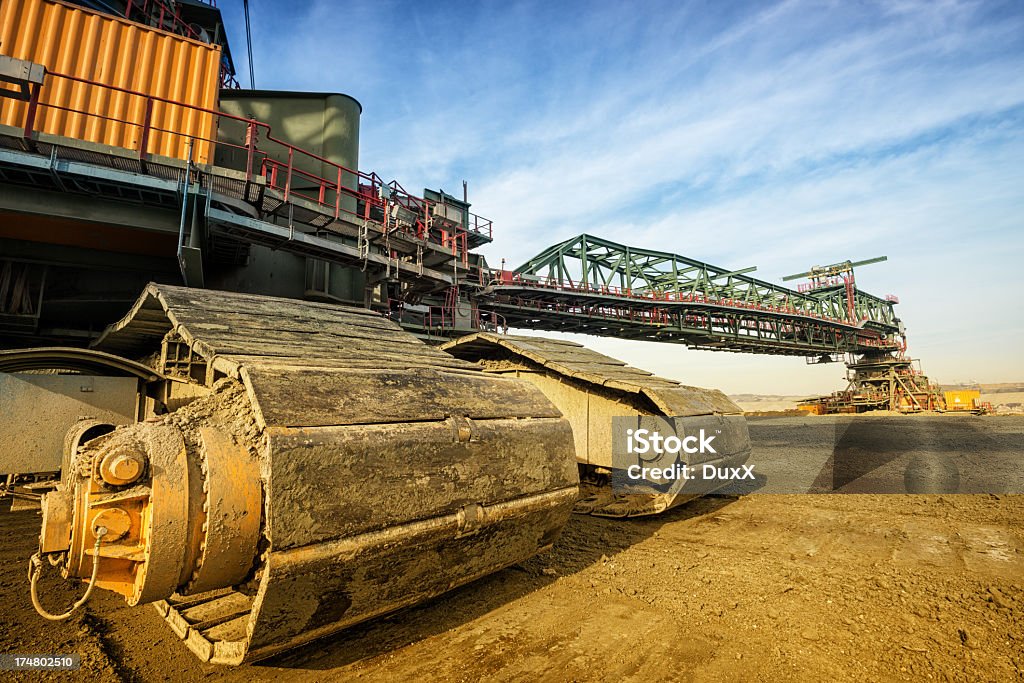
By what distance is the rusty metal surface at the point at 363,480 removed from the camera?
2.00 metres

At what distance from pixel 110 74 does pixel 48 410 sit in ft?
23.2

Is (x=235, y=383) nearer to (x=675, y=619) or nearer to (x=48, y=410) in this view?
(x=675, y=619)

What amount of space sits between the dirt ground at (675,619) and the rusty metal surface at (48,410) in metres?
0.75

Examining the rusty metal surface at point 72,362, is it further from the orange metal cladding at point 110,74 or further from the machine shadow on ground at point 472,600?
the orange metal cladding at point 110,74

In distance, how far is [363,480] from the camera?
2.20 meters

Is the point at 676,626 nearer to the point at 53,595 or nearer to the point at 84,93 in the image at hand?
the point at 53,595

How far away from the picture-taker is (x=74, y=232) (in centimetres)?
779

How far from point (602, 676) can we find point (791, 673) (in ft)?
3.05

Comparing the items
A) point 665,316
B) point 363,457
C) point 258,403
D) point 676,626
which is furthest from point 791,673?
point 665,316

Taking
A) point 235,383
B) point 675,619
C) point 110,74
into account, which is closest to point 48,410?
point 235,383

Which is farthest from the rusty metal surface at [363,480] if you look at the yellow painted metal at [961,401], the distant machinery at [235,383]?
the yellow painted metal at [961,401]

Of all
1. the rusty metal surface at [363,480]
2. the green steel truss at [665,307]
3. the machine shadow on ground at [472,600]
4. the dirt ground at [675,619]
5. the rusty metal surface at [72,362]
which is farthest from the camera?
the green steel truss at [665,307]

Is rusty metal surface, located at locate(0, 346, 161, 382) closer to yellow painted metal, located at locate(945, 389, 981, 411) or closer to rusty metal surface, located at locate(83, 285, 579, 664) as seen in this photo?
rusty metal surface, located at locate(83, 285, 579, 664)

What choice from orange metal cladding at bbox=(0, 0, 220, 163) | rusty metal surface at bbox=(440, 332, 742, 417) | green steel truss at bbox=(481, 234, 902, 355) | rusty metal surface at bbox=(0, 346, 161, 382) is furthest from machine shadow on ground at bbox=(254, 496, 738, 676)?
green steel truss at bbox=(481, 234, 902, 355)
